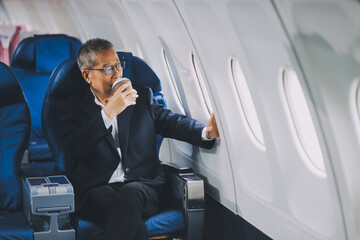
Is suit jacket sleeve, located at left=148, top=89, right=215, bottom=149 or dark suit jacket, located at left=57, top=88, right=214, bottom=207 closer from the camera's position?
dark suit jacket, located at left=57, top=88, right=214, bottom=207

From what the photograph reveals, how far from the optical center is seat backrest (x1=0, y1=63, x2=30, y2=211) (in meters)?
4.01

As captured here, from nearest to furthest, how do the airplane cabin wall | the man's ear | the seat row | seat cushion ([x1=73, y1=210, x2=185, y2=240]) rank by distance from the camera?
the airplane cabin wall
seat cushion ([x1=73, y1=210, x2=185, y2=240])
the seat row
the man's ear

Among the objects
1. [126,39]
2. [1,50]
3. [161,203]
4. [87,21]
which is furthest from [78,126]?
[87,21]

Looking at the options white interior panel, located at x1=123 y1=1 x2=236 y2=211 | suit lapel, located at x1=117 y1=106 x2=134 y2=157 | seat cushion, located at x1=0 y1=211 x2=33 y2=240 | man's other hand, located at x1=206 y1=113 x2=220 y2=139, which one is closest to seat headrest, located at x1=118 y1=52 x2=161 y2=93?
suit lapel, located at x1=117 y1=106 x2=134 y2=157

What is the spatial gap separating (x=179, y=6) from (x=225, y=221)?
161 centimetres

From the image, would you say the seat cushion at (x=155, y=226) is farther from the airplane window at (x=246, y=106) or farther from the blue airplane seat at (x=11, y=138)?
the airplane window at (x=246, y=106)

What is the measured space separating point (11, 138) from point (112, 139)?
684 millimetres

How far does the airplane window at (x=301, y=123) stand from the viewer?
135 inches

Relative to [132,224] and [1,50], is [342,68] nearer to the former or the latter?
A: [132,224]

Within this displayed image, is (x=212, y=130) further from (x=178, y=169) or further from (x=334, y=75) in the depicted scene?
(x=334, y=75)

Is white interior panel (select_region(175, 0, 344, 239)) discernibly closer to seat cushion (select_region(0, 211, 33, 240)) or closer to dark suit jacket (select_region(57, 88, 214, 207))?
dark suit jacket (select_region(57, 88, 214, 207))

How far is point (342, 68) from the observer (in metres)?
2.58

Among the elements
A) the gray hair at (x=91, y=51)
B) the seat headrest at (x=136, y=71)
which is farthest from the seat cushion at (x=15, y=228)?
the seat headrest at (x=136, y=71)

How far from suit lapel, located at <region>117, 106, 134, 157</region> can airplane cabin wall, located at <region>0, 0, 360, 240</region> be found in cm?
63
